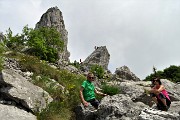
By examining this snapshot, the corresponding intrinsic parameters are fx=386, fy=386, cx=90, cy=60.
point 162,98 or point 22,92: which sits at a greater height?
point 162,98

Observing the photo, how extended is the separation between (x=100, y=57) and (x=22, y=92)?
31.4 m

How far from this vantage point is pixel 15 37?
38.4m

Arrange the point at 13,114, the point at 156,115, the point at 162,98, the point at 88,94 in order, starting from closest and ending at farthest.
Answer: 1. the point at 156,115
2. the point at 13,114
3. the point at 162,98
4. the point at 88,94

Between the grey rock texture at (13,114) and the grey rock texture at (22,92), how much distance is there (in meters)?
0.43

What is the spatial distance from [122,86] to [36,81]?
5061 millimetres

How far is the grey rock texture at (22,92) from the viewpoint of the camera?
1452cm

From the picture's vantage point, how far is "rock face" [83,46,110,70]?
4538cm

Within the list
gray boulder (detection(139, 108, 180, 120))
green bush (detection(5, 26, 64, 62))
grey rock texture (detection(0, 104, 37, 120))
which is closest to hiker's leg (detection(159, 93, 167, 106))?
gray boulder (detection(139, 108, 180, 120))

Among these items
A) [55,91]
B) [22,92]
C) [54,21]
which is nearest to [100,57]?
[54,21]

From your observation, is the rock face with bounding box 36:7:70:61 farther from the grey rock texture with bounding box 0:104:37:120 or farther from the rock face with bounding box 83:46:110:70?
the grey rock texture with bounding box 0:104:37:120

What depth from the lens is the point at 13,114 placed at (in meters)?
13.6

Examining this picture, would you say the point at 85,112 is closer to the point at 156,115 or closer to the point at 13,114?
the point at 13,114

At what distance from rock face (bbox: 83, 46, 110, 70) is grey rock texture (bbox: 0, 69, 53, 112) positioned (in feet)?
96.3

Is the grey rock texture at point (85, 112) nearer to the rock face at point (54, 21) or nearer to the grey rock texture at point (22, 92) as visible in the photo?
the grey rock texture at point (22, 92)
